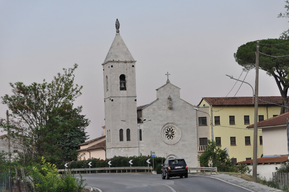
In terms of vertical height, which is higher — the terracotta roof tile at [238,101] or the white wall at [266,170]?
the terracotta roof tile at [238,101]

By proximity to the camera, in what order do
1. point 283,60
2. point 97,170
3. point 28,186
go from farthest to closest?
1. point 283,60
2. point 97,170
3. point 28,186

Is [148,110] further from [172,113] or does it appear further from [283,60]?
[283,60]

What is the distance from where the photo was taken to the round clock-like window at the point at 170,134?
67562mm

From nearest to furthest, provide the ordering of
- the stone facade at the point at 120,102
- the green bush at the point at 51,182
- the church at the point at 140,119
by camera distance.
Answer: the green bush at the point at 51,182, the stone facade at the point at 120,102, the church at the point at 140,119

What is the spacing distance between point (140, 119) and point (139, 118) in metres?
0.48

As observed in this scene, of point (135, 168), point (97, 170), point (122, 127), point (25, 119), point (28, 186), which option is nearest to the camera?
point (28, 186)

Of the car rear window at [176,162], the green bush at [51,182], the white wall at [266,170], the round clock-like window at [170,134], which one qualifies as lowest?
the white wall at [266,170]

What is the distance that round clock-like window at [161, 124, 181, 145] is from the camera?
222ft

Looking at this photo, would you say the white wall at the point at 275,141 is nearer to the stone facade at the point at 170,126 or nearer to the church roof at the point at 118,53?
the stone facade at the point at 170,126

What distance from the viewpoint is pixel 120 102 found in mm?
65625

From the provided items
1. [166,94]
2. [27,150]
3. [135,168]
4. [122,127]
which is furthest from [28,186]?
[166,94]

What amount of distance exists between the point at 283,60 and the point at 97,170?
86.3ft

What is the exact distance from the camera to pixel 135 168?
48.9 meters

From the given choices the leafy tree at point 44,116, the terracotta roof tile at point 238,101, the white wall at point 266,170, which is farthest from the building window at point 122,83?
the leafy tree at point 44,116
